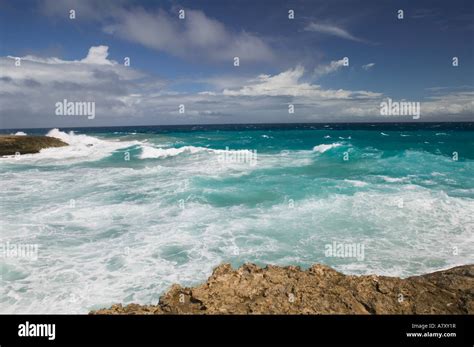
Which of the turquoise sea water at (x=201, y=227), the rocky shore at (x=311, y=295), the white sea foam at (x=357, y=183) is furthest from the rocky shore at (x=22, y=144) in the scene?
the rocky shore at (x=311, y=295)

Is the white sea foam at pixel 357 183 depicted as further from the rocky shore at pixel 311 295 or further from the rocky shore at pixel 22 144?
the rocky shore at pixel 22 144

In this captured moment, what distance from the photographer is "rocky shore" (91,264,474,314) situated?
17.2ft

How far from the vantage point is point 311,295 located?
18.2ft

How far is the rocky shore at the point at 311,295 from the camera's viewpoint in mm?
5238

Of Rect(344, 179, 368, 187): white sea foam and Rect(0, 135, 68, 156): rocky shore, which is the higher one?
Rect(0, 135, 68, 156): rocky shore

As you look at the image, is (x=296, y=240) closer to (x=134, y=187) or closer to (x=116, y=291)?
(x=116, y=291)
